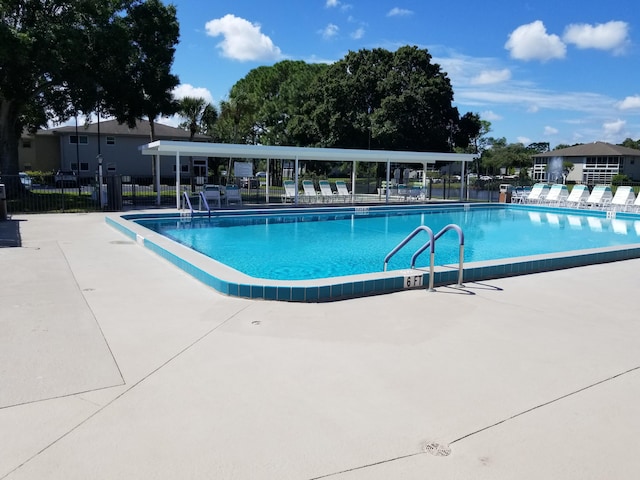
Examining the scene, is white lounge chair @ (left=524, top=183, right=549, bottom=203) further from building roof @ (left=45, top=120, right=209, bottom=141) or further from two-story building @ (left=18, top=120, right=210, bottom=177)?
building roof @ (left=45, top=120, right=209, bottom=141)

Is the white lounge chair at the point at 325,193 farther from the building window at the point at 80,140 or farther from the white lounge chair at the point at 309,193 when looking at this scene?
the building window at the point at 80,140

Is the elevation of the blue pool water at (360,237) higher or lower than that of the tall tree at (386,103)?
lower

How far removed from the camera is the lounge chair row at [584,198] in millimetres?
20484

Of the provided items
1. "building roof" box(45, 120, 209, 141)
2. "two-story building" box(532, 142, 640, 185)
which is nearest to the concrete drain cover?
"building roof" box(45, 120, 209, 141)

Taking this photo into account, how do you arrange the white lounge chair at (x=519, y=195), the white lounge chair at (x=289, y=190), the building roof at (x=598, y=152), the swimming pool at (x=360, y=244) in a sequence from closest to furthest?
1. the swimming pool at (x=360, y=244)
2. the white lounge chair at (x=289, y=190)
3. the white lounge chair at (x=519, y=195)
4. the building roof at (x=598, y=152)

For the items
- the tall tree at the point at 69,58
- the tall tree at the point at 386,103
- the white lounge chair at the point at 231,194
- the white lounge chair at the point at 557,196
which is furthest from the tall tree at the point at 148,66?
the white lounge chair at the point at 557,196

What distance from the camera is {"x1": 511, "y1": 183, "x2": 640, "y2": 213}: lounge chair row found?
67.2ft

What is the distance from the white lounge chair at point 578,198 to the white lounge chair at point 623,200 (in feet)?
4.70

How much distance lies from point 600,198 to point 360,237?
13.7 m

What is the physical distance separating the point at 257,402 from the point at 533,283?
5.20 m

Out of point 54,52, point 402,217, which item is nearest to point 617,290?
point 402,217

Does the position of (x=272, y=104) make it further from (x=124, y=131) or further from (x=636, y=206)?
(x=636, y=206)

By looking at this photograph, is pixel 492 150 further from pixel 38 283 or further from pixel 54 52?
pixel 38 283

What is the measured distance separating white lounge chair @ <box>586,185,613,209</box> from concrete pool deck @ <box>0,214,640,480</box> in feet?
57.5
